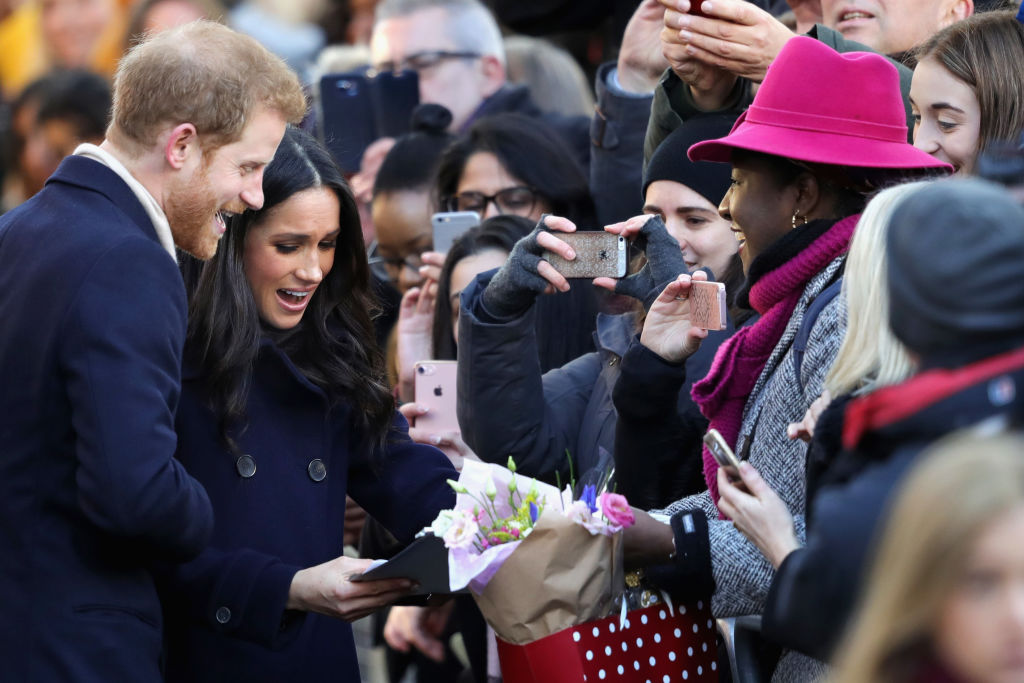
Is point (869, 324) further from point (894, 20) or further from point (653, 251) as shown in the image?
point (894, 20)

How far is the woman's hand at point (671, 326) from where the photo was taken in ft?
10.5

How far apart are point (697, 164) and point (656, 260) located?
0.56 meters

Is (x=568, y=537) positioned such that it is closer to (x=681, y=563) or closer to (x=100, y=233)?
(x=681, y=563)

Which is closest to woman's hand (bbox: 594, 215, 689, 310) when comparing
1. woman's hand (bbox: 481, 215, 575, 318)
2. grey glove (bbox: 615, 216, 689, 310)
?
grey glove (bbox: 615, 216, 689, 310)

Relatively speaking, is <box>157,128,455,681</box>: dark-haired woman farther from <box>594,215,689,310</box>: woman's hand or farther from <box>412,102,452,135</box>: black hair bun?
<box>412,102,452,135</box>: black hair bun

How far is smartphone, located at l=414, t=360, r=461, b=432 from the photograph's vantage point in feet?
13.1

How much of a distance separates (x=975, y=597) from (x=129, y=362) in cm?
165

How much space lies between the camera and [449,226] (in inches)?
183

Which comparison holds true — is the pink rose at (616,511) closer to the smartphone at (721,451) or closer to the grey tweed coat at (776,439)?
the grey tweed coat at (776,439)

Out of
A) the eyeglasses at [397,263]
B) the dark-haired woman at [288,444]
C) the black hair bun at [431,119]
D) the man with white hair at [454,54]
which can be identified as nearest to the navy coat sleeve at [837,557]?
the dark-haired woman at [288,444]

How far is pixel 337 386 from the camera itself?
10.7 feet

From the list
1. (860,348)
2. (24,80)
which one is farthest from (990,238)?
(24,80)

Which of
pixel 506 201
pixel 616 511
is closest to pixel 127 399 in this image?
pixel 616 511

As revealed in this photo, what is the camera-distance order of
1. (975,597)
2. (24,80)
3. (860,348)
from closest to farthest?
(975,597)
(860,348)
(24,80)
